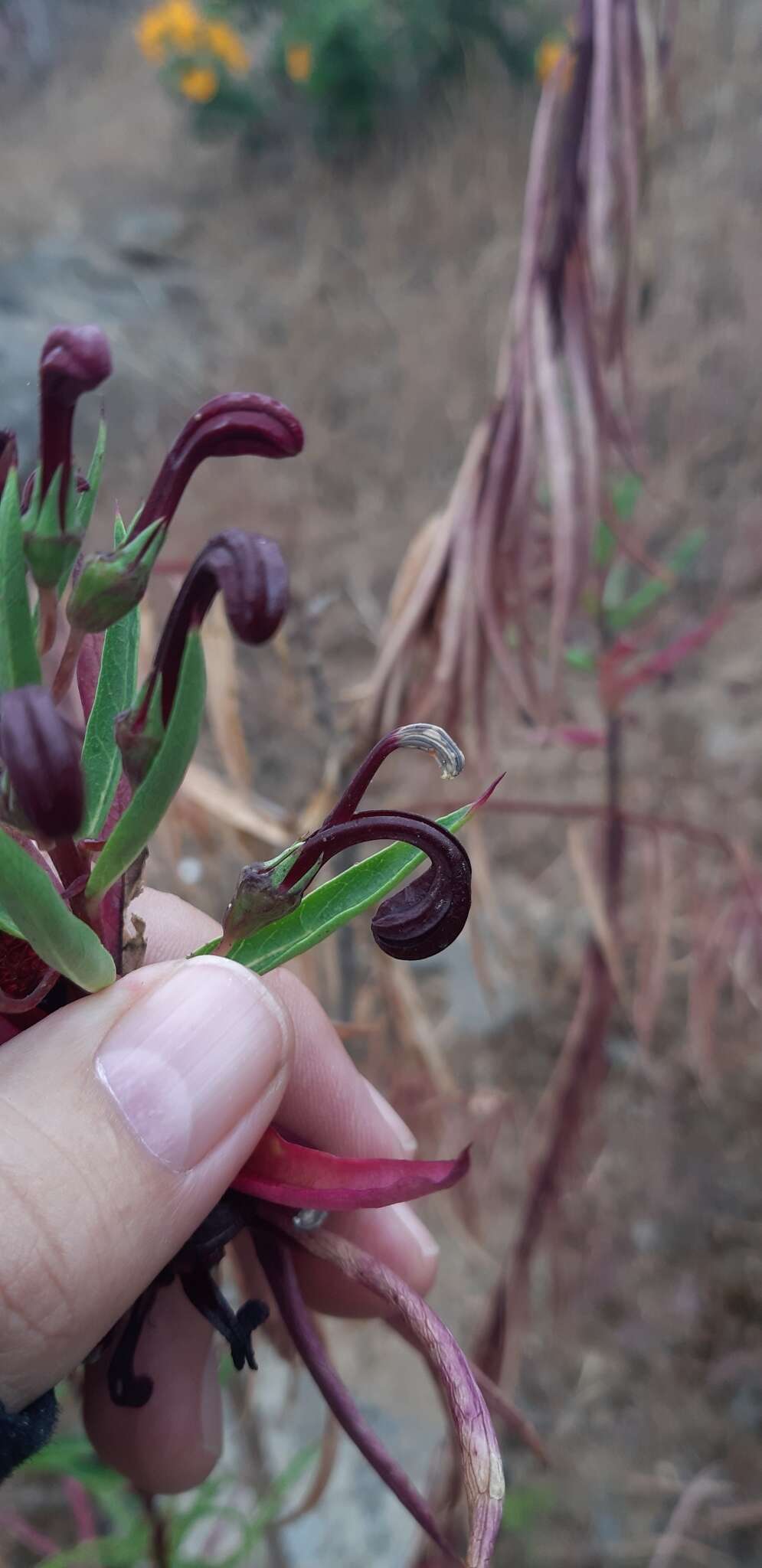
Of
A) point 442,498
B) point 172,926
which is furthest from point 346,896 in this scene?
point 442,498

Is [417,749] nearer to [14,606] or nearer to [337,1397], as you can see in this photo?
[14,606]

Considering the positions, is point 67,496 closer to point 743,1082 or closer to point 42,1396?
point 42,1396

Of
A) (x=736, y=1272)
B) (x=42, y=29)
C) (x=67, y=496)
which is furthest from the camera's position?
(x=42, y=29)

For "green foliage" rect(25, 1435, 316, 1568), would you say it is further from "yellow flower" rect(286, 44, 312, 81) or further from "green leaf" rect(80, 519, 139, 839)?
"yellow flower" rect(286, 44, 312, 81)

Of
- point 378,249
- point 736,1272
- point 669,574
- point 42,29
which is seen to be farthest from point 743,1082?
point 42,29

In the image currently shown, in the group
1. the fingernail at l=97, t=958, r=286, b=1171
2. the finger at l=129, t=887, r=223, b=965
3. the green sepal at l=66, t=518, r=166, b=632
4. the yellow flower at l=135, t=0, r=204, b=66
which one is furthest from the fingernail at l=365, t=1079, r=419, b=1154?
the yellow flower at l=135, t=0, r=204, b=66

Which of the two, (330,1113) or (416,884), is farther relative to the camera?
(330,1113)

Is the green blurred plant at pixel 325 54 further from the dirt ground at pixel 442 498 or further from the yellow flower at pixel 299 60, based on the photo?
the dirt ground at pixel 442 498
